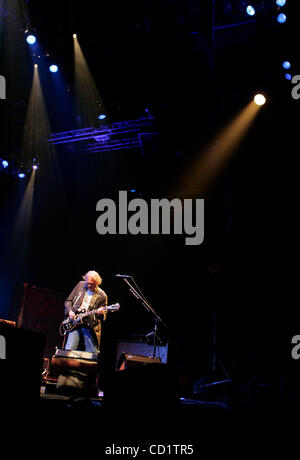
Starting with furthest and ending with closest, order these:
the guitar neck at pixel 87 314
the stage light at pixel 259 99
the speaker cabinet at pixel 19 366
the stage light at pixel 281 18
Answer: the stage light at pixel 259 99 → the guitar neck at pixel 87 314 → the stage light at pixel 281 18 → the speaker cabinet at pixel 19 366

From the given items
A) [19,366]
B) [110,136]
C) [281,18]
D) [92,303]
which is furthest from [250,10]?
[19,366]

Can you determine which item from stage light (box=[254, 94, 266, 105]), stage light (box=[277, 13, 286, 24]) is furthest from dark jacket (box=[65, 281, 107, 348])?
stage light (box=[277, 13, 286, 24])

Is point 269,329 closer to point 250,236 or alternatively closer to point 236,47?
point 250,236

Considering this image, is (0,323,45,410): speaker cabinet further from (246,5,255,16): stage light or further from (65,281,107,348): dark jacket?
(246,5,255,16): stage light

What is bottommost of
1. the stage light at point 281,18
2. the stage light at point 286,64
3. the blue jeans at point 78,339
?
the blue jeans at point 78,339

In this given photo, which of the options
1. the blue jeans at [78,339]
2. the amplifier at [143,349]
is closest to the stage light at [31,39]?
the blue jeans at [78,339]

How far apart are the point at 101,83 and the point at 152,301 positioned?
4551mm

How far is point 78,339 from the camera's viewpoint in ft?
19.4

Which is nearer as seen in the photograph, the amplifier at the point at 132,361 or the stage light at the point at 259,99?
the amplifier at the point at 132,361

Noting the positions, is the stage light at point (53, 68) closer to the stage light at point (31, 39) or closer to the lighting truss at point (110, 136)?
the stage light at point (31, 39)

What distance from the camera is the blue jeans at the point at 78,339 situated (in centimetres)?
585

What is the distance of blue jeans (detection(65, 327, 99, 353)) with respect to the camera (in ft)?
19.2

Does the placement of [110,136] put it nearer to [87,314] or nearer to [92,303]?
[92,303]
